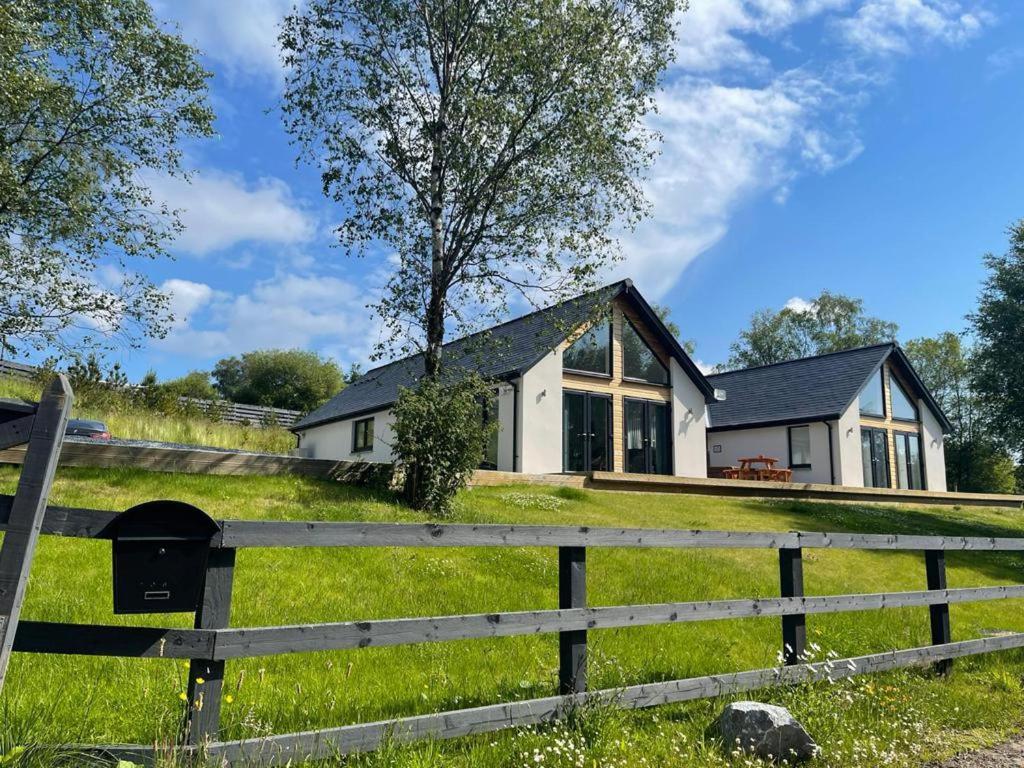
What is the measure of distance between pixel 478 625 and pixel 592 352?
1829 centimetres

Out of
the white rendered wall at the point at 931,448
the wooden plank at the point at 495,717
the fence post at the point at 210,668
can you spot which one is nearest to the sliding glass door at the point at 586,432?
the wooden plank at the point at 495,717

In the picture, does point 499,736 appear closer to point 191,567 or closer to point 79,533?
point 191,567

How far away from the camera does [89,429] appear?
57.4 ft

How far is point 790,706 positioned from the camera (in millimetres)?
4805

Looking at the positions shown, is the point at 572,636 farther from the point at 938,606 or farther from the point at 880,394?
the point at 880,394

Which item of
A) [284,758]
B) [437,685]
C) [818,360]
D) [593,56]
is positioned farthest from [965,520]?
[284,758]

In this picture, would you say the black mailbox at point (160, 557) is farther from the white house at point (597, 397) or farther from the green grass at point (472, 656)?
the white house at point (597, 397)

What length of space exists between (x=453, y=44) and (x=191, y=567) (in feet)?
44.1

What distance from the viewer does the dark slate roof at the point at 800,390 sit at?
27.5 metres

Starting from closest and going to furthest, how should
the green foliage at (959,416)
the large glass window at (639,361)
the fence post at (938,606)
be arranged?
1. the fence post at (938,606)
2. the large glass window at (639,361)
3. the green foliage at (959,416)

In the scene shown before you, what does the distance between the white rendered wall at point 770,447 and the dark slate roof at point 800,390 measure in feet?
1.82

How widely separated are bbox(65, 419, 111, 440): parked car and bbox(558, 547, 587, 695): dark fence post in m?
16.7

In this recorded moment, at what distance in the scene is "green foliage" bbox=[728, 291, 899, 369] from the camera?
196 ft

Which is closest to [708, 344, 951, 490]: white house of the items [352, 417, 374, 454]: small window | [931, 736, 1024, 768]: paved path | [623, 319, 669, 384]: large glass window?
[623, 319, 669, 384]: large glass window
